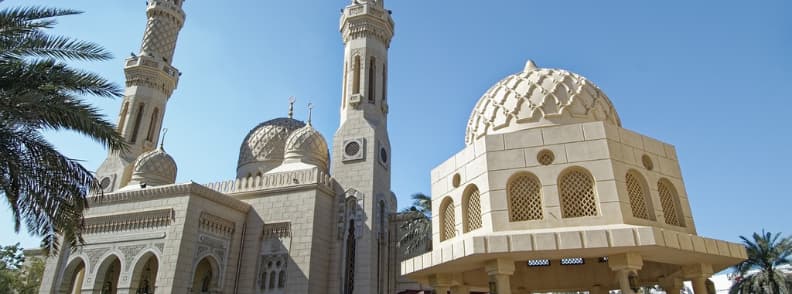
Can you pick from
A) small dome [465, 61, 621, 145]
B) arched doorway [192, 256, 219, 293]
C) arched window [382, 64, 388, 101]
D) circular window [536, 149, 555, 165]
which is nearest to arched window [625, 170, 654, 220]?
circular window [536, 149, 555, 165]

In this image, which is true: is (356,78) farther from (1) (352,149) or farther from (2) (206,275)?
(2) (206,275)

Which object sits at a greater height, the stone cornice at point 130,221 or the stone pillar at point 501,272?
the stone cornice at point 130,221

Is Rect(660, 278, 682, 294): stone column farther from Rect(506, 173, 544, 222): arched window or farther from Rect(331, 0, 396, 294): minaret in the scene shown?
Rect(331, 0, 396, 294): minaret

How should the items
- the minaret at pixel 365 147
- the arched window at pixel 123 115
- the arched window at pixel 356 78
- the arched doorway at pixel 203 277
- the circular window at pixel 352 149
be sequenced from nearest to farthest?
1. the arched doorway at pixel 203 277
2. the minaret at pixel 365 147
3. the circular window at pixel 352 149
4. the arched window at pixel 356 78
5. the arched window at pixel 123 115

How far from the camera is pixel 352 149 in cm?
2133

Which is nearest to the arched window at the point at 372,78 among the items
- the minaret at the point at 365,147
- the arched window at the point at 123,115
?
the minaret at the point at 365,147

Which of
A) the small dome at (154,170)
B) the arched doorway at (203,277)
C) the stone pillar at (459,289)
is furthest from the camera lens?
the small dome at (154,170)

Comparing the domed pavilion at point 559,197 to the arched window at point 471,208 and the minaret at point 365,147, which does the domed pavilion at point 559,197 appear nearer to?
the arched window at point 471,208

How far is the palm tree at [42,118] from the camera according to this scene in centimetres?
789

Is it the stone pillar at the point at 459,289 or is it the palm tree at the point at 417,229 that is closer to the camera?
the stone pillar at the point at 459,289

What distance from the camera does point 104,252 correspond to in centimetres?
1781

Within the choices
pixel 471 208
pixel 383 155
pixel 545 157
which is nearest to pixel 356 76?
pixel 383 155

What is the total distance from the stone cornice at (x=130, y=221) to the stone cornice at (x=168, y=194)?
59 centimetres

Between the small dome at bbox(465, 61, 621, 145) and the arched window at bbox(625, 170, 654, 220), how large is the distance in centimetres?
130
